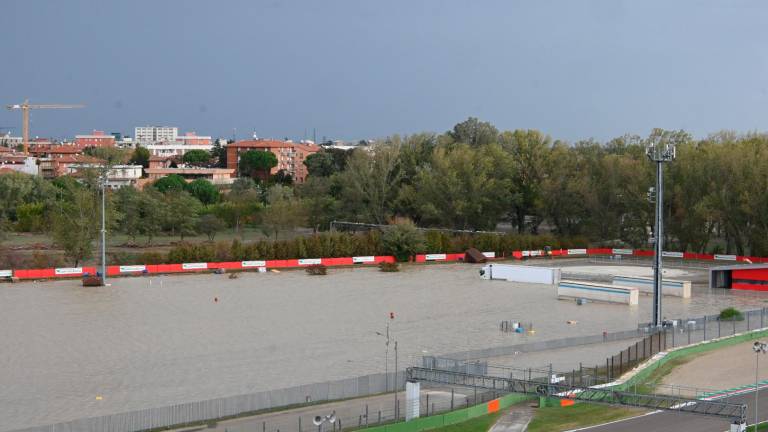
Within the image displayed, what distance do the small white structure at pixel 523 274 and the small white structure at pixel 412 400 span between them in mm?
31492

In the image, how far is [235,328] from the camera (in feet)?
120

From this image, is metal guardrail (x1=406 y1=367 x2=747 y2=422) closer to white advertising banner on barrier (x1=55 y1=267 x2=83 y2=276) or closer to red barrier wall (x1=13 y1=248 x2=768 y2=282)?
red barrier wall (x1=13 y1=248 x2=768 y2=282)

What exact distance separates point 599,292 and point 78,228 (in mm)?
32103

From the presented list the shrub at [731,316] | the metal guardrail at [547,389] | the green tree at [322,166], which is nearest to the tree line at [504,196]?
the green tree at [322,166]

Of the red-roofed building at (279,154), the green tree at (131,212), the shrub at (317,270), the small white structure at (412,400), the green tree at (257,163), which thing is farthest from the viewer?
the red-roofed building at (279,154)

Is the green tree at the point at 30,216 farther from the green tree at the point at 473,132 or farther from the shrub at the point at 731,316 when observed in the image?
the shrub at the point at 731,316

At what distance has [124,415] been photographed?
2011 cm

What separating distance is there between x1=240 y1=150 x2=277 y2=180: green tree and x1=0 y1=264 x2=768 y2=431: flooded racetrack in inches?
3470

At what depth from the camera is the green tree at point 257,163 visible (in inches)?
5664

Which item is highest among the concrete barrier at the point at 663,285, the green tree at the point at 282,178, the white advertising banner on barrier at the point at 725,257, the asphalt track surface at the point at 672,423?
the green tree at the point at 282,178

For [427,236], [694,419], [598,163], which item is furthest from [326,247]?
[694,419]

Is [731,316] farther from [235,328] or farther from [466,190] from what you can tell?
[466,190]

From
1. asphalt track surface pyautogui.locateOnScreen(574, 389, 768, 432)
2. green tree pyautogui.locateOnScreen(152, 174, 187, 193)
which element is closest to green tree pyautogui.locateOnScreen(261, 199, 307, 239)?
green tree pyautogui.locateOnScreen(152, 174, 187, 193)

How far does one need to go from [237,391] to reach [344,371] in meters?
4.05
